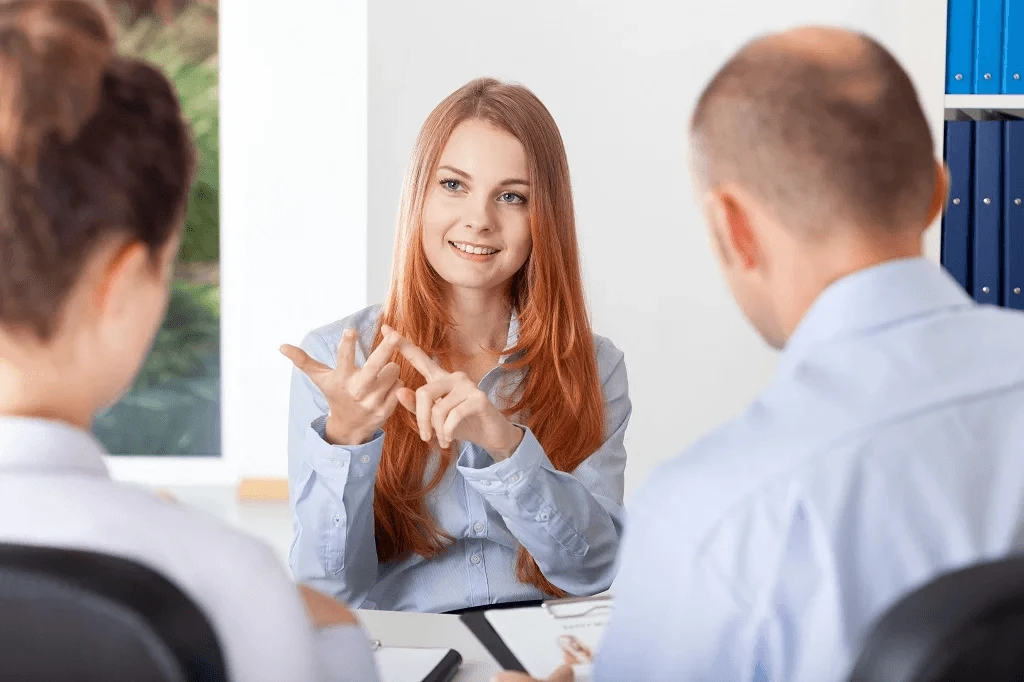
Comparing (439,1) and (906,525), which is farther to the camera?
(439,1)

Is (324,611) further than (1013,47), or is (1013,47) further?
(1013,47)

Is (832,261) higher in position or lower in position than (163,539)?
higher

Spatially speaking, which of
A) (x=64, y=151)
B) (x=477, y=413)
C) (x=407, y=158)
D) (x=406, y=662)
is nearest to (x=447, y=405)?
(x=477, y=413)

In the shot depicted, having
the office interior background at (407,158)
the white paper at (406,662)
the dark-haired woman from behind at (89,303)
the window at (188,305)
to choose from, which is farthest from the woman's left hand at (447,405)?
the window at (188,305)

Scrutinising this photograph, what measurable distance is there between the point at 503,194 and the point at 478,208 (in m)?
0.06

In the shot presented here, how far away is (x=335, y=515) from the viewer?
1668 mm

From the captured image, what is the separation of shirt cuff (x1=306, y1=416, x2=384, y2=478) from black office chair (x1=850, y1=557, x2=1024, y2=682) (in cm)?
103

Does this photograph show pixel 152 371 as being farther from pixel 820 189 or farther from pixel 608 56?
pixel 820 189

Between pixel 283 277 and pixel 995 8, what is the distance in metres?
2.24

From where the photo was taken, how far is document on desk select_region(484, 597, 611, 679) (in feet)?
4.03

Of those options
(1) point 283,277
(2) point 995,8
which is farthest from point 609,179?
(1) point 283,277

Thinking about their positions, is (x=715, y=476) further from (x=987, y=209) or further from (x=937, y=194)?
(x=987, y=209)

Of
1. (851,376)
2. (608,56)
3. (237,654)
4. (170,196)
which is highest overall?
(608,56)

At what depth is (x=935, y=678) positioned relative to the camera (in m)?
0.66
